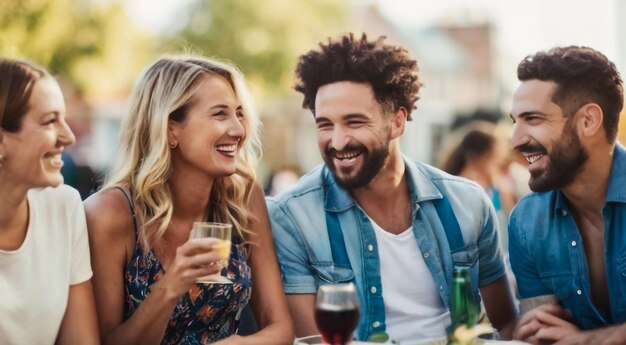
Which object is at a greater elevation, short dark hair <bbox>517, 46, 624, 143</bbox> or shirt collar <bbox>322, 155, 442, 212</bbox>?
short dark hair <bbox>517, 46, 624, 143</bbox>

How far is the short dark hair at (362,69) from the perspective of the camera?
3.90 m

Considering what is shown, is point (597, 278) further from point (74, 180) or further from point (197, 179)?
point (74, 180)

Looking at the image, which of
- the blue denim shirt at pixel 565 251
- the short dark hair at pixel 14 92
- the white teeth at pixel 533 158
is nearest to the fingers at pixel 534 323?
the blue denim shirt at pixel 565 251

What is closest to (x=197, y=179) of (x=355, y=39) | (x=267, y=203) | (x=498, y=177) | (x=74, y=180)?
(x=267, y=203)

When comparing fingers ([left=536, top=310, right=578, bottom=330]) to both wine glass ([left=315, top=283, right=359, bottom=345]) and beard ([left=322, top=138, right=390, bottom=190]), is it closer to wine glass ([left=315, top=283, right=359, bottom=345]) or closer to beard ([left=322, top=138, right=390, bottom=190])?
beard ([left=322, top=138, right=390, bottom=190])

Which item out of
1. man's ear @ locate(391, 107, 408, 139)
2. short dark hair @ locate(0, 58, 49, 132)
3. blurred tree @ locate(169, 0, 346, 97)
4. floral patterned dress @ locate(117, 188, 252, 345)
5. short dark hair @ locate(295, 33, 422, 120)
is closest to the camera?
short dark hair @ locate(0, 58, 49, 132)

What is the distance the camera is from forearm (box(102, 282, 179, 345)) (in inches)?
121

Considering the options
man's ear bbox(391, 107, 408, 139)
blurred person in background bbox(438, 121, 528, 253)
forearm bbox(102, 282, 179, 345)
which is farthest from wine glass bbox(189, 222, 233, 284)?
blurred person in background bbox(438, 121, 528, 253)

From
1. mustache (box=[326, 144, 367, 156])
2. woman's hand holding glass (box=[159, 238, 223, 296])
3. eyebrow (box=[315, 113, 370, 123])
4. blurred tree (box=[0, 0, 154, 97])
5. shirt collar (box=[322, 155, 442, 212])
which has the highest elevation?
blurred tree (box=[0, 0, 154, 97])

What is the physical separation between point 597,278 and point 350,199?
117 cm

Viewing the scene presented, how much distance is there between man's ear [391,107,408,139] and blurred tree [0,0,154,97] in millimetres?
13085

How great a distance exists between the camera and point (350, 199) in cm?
387

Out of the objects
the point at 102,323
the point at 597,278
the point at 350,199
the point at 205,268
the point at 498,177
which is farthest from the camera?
the point at 498,177

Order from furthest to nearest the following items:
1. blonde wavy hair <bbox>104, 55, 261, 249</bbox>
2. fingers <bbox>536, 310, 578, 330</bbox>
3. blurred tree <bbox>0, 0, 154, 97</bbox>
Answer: blurred tree <bbox>0, 0, 154, 97</bbox>
blonde wavy hair <bbox>104, 55, 261, 249</bbox>
fingers <bbox>536, 310, 578, 330</bbox>
